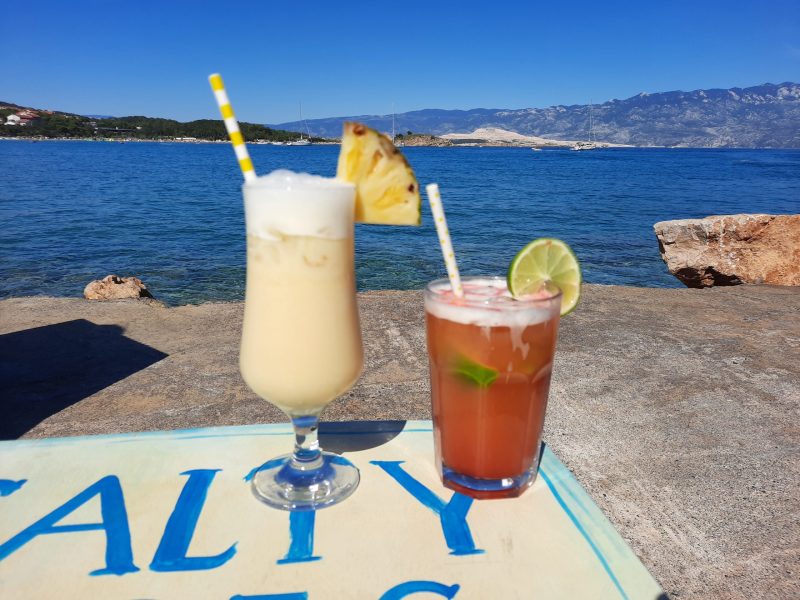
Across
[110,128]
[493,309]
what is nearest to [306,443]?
[493,309]

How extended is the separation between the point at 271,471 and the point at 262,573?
0.29m

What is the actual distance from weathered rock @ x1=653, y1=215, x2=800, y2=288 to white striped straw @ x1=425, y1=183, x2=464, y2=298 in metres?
5.41

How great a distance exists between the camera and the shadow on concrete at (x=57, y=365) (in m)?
2.74

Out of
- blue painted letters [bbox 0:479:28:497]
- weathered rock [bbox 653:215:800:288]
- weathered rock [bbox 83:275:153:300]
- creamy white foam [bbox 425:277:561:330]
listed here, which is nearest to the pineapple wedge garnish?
creamy white foam [bbox 425:277:561:330]

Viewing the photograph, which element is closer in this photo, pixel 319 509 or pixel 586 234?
pixel 319 509

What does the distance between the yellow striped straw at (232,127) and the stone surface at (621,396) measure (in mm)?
1586

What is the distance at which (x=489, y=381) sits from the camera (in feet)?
3.35

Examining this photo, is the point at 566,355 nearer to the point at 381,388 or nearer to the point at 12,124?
the point at 381,388

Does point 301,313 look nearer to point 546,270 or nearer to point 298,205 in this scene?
point 298,205

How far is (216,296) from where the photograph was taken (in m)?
8.58

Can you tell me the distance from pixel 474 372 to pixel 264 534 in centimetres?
45

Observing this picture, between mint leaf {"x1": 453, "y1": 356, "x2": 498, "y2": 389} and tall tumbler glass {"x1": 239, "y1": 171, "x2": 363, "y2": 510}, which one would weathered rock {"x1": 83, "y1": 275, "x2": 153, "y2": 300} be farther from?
mint leaf {"x1": 453, "y1": 356, "x2": 498, "y2": 389}

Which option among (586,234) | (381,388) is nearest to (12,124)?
(586,234)

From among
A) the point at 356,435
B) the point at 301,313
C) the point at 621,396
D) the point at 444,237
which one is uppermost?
the point at 444,237
